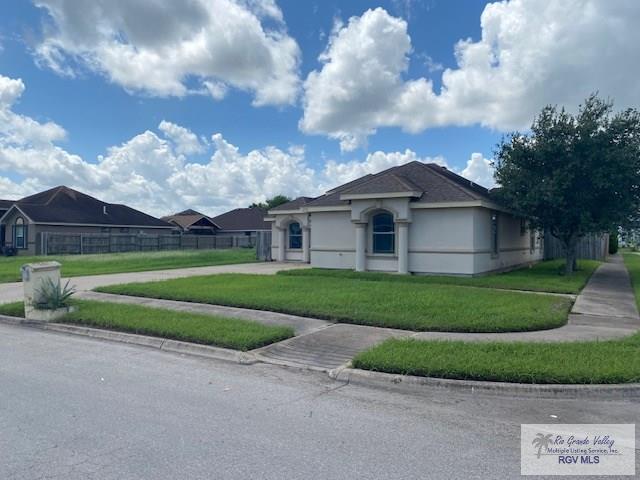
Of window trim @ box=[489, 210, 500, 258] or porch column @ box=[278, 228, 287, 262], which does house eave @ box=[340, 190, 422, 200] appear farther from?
porch column @ box=[278, 228, 287, 262]

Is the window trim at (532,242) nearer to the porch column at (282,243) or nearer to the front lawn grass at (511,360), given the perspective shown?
the porch column at (282,243)

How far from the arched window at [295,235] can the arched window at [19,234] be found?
72.1 ft

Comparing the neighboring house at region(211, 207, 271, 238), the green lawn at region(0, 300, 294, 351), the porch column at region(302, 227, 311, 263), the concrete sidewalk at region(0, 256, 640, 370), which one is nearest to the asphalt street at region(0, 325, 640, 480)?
the concrete sidewalk at region(0, 256, 640, 370)

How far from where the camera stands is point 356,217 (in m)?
19.9

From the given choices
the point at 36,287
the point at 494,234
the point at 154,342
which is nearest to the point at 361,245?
the point at 494,234

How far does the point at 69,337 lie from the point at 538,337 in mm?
8696

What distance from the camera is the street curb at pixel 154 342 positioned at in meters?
7.95

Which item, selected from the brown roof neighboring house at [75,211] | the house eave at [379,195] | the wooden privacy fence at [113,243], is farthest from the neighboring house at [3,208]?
the house eave at [379,195]

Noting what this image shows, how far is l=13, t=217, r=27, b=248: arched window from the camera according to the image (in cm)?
3784

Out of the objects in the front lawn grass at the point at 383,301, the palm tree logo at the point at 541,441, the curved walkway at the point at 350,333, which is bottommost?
the palm tree logo at the point at 541,441

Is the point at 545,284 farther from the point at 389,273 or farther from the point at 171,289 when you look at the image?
the point at 171,289

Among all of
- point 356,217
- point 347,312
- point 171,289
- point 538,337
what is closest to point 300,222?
point 356,217

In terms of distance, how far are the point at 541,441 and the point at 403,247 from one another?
1437 centimetres

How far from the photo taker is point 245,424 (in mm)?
5070
